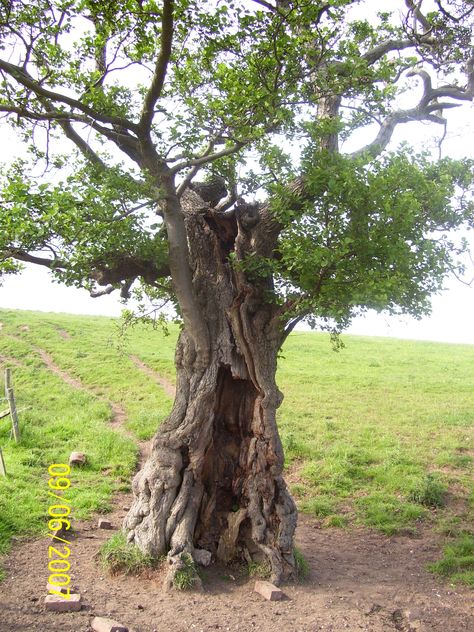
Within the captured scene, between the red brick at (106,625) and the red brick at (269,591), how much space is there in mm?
2399

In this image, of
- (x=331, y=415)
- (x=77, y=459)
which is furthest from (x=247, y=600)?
(x=331, y=415)

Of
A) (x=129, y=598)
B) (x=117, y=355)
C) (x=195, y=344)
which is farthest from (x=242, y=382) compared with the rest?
(x=117, y=355)

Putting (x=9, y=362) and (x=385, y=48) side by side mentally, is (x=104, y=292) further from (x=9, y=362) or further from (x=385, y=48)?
(x=9, y=362)

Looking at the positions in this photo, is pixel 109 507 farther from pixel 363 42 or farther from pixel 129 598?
pixel 363 42

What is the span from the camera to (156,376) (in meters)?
25.3

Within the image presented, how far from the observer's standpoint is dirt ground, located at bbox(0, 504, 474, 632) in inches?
315

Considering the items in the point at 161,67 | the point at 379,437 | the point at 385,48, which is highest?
the point at 385,48

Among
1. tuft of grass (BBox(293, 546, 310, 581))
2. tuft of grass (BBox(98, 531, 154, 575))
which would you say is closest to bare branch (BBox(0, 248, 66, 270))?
tuft of grass (BBox(98, 531, 154, 575))

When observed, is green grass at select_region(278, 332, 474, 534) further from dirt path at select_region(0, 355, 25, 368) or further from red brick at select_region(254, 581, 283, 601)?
dirt path at select_region(0, 355, 25, 368)

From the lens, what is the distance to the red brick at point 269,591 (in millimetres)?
8867

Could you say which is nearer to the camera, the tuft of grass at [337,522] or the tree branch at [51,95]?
the tree branch at [51,95]

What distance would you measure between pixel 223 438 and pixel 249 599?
10.1 ft

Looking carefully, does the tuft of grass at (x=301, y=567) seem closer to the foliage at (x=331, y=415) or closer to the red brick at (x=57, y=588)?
the foliage at (x=331, y=415)

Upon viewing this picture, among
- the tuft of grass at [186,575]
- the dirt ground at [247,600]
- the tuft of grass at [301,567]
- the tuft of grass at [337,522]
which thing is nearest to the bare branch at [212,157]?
the tuft of grass at [186,575]
